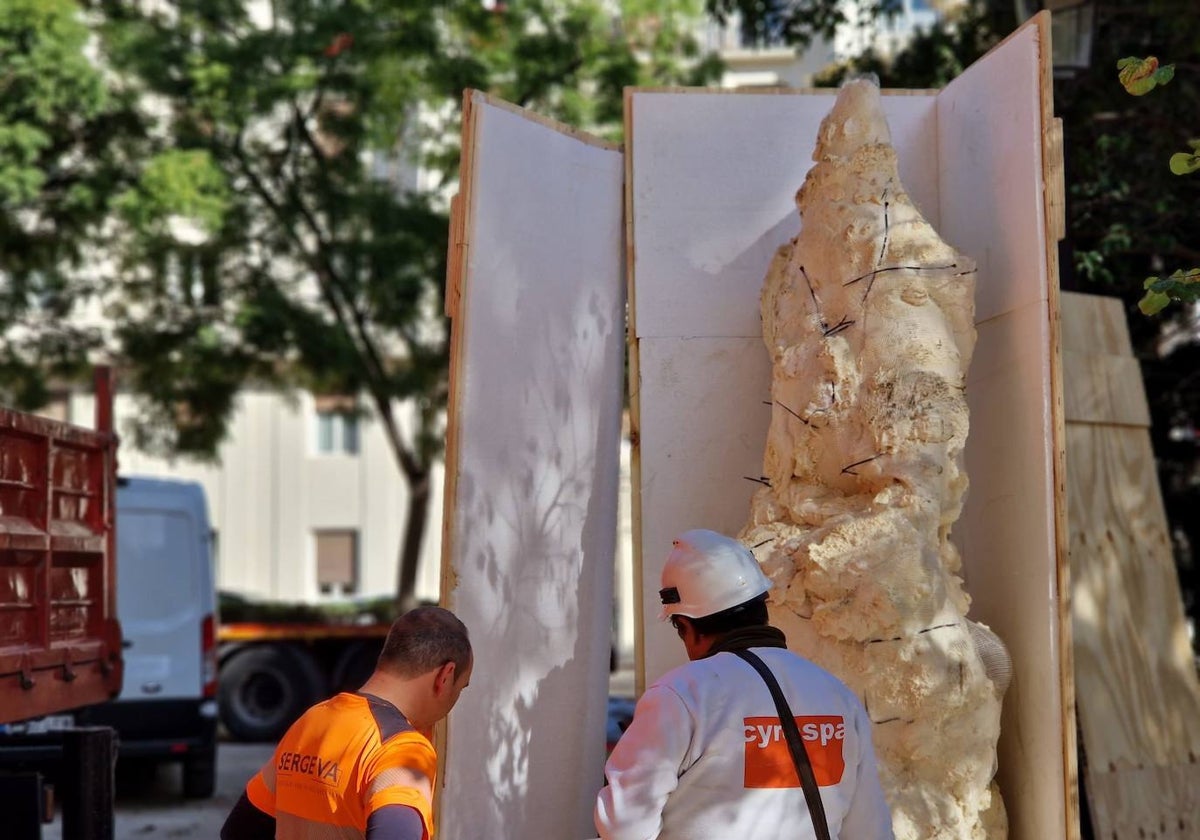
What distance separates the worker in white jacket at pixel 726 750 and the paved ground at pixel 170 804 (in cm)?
661

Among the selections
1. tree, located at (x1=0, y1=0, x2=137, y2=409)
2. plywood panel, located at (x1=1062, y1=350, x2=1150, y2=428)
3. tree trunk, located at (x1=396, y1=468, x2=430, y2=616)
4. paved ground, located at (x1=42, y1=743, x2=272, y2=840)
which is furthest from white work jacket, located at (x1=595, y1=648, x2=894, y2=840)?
tree trunk, located at (x1=396, y1=468, x2=430, y2=616)

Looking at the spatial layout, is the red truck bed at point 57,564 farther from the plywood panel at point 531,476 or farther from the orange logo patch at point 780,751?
the orange logo patch at point 780,751

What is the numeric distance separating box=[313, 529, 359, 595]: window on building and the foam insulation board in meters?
27.3

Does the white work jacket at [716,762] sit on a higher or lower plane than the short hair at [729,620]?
lower

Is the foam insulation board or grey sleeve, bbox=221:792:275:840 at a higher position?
the foam insulation board

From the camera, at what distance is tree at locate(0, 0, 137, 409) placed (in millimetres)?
15812

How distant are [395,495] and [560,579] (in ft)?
88.8

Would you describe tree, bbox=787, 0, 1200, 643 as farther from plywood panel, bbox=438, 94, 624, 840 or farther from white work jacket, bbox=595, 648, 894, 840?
white work jacket, bbox=595, 648, 894, 840

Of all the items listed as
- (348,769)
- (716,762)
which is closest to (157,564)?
(348,769)

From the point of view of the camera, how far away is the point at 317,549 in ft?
107

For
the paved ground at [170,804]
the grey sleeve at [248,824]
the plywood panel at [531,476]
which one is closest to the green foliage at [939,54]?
the plywood panel at [531,476]

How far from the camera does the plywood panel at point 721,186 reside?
5.95m

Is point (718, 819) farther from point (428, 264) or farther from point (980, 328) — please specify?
point (428, 264)

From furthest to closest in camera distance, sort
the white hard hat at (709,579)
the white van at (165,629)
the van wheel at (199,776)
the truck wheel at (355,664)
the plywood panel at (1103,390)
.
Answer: the truck wheel at (355,664), the van wheel at (199,776), the white van at (165,629), the plywood panel at (1103,390), the white hard hat at (709,579)
